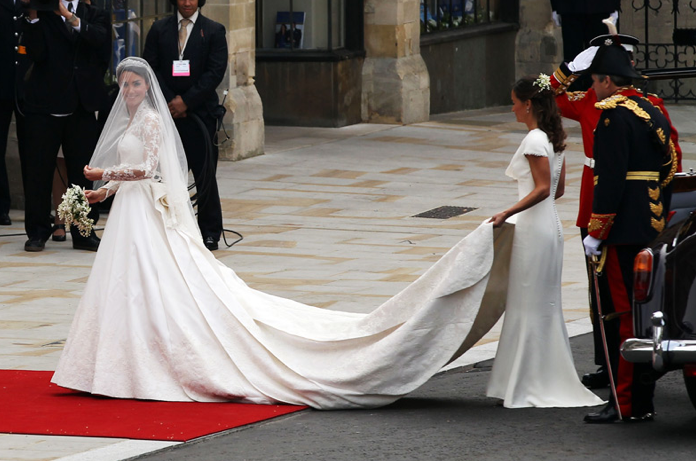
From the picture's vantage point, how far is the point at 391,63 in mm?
18375

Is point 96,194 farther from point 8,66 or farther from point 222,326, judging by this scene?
point 8,66

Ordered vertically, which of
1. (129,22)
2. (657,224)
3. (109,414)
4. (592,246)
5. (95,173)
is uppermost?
(129,22)

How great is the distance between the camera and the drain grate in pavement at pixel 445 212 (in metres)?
13.1

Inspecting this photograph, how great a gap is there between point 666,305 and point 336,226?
656 centimetres

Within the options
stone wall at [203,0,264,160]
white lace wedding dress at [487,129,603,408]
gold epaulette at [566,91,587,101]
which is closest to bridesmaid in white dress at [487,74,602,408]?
white lace wedding dress at [487,129,603,408]

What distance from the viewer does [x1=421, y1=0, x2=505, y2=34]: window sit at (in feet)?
66.0

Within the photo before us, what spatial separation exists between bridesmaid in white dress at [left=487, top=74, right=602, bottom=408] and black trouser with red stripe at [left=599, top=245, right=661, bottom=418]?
0.24 m

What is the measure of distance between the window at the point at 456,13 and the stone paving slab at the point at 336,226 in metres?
1.52

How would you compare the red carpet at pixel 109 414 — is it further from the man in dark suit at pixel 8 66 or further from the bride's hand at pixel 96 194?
the man in dark suit at pixel 8 66

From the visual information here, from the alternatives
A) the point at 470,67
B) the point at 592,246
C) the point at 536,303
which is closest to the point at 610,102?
the point at 592,246

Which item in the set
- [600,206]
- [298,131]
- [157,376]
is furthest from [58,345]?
[298,131]

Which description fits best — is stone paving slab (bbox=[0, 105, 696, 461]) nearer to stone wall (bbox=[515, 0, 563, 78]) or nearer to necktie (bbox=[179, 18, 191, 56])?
necktie (bbox=[179, 18, 191, 56])

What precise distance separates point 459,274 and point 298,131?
449 inches

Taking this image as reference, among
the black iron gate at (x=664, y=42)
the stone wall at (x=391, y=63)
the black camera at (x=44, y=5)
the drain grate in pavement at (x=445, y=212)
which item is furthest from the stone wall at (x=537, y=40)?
the black camera at (x=44, y=5)
